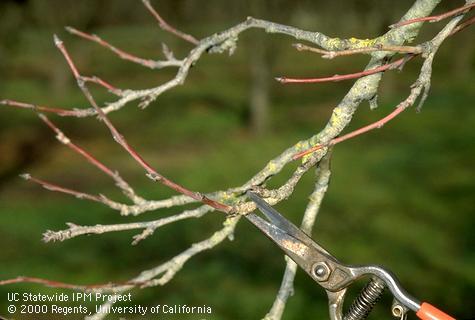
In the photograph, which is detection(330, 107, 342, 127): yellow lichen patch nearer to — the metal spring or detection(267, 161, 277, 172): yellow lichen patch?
detection(267, 161, 277, 172): yellow lichen patch

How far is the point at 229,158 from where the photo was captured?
17.6 metres

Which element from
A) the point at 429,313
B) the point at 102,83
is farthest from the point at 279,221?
the point at 102,83

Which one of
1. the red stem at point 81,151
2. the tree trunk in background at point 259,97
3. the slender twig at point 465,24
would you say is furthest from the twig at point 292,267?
the tree trunk in background at point 259,97

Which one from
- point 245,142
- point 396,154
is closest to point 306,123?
point 245,142

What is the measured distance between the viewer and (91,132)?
2030 centimetres

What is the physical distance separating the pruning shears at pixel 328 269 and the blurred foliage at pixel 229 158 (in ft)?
20.0

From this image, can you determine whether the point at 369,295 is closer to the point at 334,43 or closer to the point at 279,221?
the point at 279,221

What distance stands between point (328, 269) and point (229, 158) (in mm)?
15268

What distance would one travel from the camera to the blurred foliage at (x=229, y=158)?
Answer: 10656 mm

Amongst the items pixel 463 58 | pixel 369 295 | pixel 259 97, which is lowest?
pixel 369 295

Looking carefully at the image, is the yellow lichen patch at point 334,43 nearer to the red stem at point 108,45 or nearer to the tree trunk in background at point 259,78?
the red stem at point 108,45

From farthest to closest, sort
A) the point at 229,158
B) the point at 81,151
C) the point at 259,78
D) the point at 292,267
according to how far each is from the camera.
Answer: the point at 259,78 → the point at 229,158 → the point at 292,267 → the point at 81,151

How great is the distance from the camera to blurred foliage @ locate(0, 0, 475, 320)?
10.7 meters

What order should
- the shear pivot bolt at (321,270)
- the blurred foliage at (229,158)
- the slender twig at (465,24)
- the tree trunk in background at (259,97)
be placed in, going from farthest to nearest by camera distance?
1. the tree trunk in background at (259,97)
2. the blurred foliage at (229,158)
3. the shear pivot bolt at (321,270)
4. the slender twig at (465,24)
